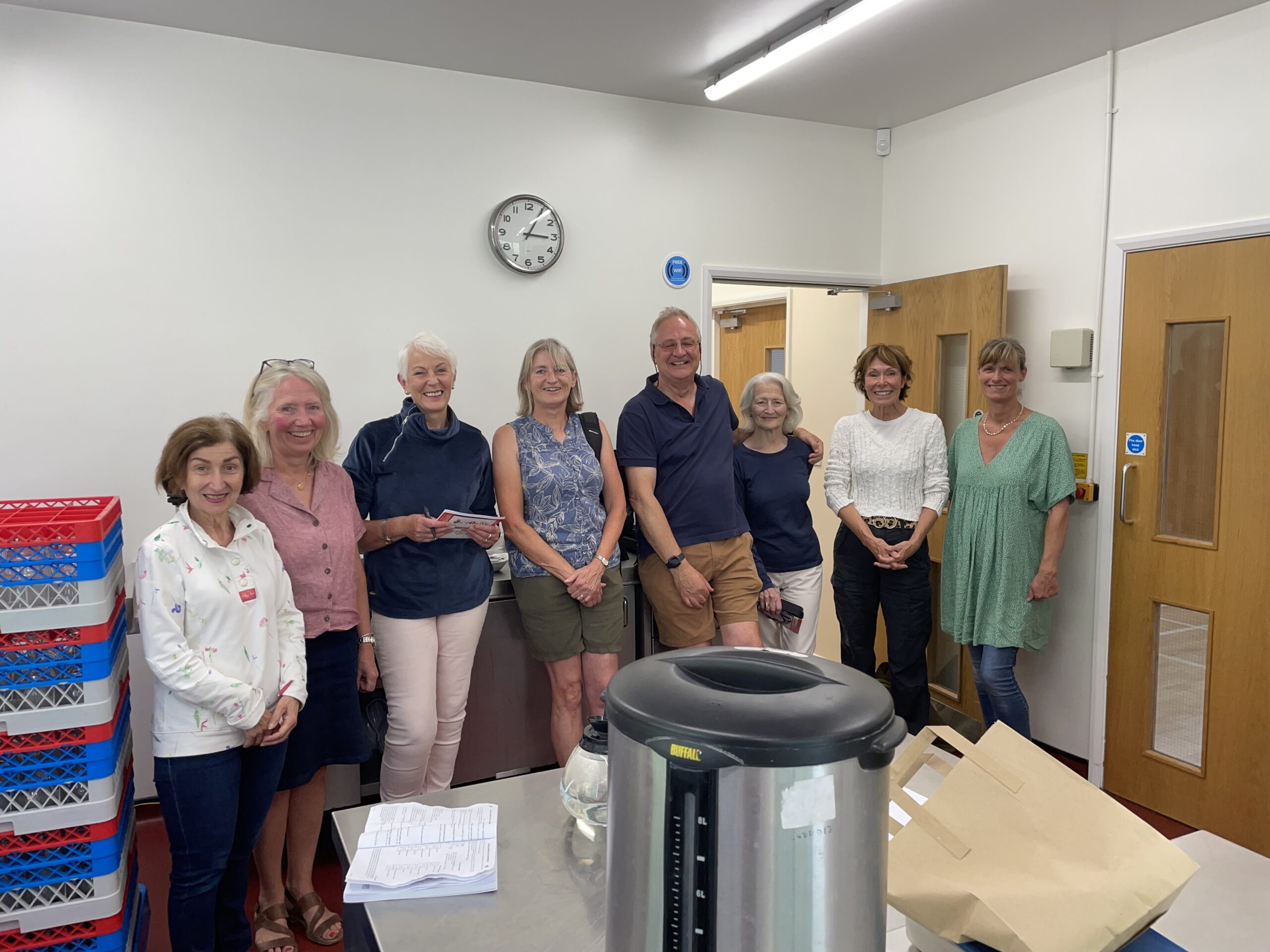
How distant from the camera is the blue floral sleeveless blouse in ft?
8.73

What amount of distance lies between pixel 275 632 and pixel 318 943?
0.94 meters

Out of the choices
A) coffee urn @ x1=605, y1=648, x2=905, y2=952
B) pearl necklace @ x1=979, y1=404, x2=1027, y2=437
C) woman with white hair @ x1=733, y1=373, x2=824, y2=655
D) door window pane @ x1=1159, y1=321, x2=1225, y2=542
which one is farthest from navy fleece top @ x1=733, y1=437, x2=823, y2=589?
coffee urn @ x1=605, y1=648, x2=905, y2=952

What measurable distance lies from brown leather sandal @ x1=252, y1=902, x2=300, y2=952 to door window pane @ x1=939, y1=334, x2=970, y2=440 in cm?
311

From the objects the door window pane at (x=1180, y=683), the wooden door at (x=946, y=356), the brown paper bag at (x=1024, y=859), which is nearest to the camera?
the brown paper bag at (x=1024, y=859)

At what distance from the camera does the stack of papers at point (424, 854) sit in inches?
48.4

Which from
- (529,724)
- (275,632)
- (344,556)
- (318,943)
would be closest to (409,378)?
(344,556)

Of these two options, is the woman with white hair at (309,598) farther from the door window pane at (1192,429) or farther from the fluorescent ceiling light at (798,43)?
the door window pane at (1192,429)

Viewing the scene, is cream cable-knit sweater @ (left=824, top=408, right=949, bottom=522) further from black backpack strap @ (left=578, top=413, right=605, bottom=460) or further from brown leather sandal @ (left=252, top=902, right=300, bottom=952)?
brown leather sandal @ (left=252, top=902, right=300, bottom=952)

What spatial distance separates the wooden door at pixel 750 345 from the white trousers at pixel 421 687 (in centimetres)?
327

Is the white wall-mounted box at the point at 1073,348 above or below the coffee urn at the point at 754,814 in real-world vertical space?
Result: above

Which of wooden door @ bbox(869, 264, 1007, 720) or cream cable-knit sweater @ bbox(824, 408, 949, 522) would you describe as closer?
cream cable-knit sweater @ bbox(824, 408, 949, 522)

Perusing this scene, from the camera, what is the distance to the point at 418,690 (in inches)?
99.2

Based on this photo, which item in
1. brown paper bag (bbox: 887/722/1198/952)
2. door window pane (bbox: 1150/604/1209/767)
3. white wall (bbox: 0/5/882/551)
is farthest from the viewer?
door window pane (bbox: 1150/604/1209/767)

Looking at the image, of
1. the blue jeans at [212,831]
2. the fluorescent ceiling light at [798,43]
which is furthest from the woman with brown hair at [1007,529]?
the blue jeans at [212,831]
